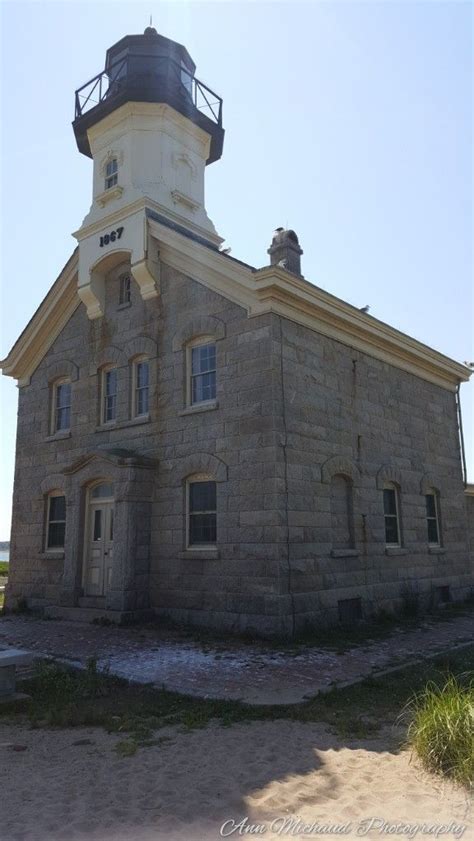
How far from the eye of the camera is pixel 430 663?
966 cm

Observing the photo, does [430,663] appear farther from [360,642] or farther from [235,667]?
[235,667]

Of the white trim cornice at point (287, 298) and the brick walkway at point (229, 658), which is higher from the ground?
the white trim cornice at point (287, 298)

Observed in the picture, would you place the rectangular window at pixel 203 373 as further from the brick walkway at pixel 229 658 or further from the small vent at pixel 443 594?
the small vent at pixel 443 594

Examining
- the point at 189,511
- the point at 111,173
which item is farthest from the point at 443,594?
the point at 111,173

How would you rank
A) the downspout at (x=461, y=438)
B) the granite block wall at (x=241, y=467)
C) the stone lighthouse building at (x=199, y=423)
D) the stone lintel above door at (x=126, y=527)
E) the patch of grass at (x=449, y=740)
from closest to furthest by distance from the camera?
the patch of grass at (x=449, y=740) < the granite block wall at (x=241, y=467) < the stone lighthouse building at (x=199, y=423) < the stone lintel above door at (x=126, y=527) < the downspout at (x=461, y=438)

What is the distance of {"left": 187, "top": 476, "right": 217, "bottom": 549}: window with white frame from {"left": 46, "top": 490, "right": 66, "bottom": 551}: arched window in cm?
489

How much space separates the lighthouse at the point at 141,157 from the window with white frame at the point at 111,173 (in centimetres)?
3

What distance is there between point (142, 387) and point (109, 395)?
1.42m

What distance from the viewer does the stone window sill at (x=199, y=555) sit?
500 inches

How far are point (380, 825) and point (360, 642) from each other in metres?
7.34

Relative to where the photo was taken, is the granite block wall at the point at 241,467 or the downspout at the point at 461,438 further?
the downspout at the point at 461,438

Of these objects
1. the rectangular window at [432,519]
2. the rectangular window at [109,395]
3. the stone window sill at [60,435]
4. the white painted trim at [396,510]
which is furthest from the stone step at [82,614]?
the rectangular window at [432,519]

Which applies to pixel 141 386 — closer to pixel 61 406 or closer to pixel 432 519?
pixel 61 406

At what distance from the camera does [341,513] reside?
46.4 ft
